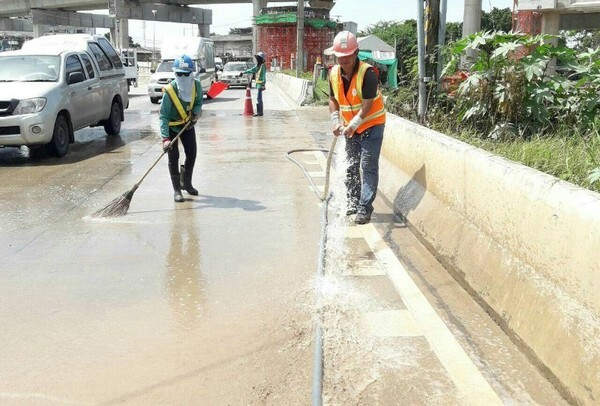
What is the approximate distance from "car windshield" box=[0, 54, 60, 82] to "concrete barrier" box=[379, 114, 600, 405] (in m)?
7.84

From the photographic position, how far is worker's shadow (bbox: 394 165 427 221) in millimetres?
6223

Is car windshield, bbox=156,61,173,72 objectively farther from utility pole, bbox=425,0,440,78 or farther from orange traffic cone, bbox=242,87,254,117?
utility pole, bbox=425,0,440,78

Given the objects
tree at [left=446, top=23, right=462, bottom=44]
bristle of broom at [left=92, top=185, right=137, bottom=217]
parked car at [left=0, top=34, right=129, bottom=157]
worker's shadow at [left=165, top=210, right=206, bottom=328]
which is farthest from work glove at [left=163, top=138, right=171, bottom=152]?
tree at [left=446, top=23, right=462, bottom=44]

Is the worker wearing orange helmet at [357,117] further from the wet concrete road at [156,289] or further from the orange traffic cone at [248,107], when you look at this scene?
the orange traffic cone at [248,107]

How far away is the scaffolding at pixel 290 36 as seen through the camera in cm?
7324

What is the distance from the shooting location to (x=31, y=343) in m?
3.74

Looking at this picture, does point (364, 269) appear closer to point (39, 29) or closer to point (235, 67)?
point (235, 67)

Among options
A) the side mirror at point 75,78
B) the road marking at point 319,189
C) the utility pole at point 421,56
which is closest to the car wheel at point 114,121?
the side mirror at point 75,78

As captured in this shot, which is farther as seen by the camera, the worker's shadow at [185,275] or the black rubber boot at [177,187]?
the black rubber boot at [177,187]

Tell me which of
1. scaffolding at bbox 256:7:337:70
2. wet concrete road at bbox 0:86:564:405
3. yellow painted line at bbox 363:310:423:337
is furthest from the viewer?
scaffolding at bbox 256:7:337:70

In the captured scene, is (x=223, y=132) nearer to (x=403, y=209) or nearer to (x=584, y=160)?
(x=403, y=209)

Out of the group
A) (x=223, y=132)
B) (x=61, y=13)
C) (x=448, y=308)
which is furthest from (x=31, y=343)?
(x=61, y=13)

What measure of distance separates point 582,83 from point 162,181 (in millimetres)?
5565

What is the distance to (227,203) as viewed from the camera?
739 cm
